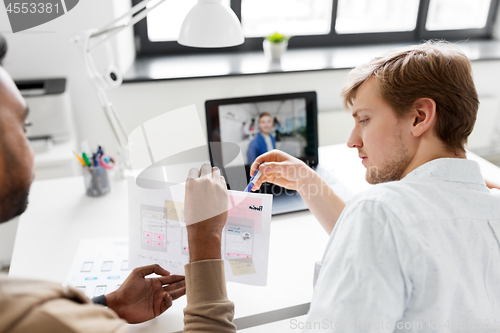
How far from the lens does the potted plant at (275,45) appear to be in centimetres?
212

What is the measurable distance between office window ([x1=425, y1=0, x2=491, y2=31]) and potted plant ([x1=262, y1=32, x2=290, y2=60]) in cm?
114

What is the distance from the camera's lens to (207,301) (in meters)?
0.68

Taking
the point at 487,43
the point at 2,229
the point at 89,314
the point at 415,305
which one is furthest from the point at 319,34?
the point at 89,314

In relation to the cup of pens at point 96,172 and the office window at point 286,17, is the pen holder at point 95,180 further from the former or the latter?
the office window at point 286,17

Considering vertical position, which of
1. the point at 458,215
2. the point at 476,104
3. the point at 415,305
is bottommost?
the point at 415,305

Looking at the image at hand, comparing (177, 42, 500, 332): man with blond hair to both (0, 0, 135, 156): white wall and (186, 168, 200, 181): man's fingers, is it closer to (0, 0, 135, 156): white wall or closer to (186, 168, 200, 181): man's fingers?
(186, 168, 200, 181): man's fingers

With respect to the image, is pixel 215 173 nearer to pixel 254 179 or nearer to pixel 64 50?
pixel 254 179

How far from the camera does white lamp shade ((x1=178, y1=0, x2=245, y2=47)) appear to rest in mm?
990

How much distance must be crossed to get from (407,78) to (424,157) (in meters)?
0.16

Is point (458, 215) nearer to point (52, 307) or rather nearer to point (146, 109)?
point (52, 307)

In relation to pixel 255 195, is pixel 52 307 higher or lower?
higher

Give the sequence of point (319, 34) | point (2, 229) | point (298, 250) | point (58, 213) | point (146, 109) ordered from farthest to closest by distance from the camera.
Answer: point (319, 34), point (146, 109), point (2, 229), point (58, 213), point (298, 250)

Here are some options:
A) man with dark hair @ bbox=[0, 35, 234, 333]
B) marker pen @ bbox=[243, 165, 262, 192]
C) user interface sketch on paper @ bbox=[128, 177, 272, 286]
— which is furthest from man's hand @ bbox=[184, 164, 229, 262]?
marker pen @ bbox=[243, 165, 262, 192]

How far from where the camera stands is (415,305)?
0.59m
